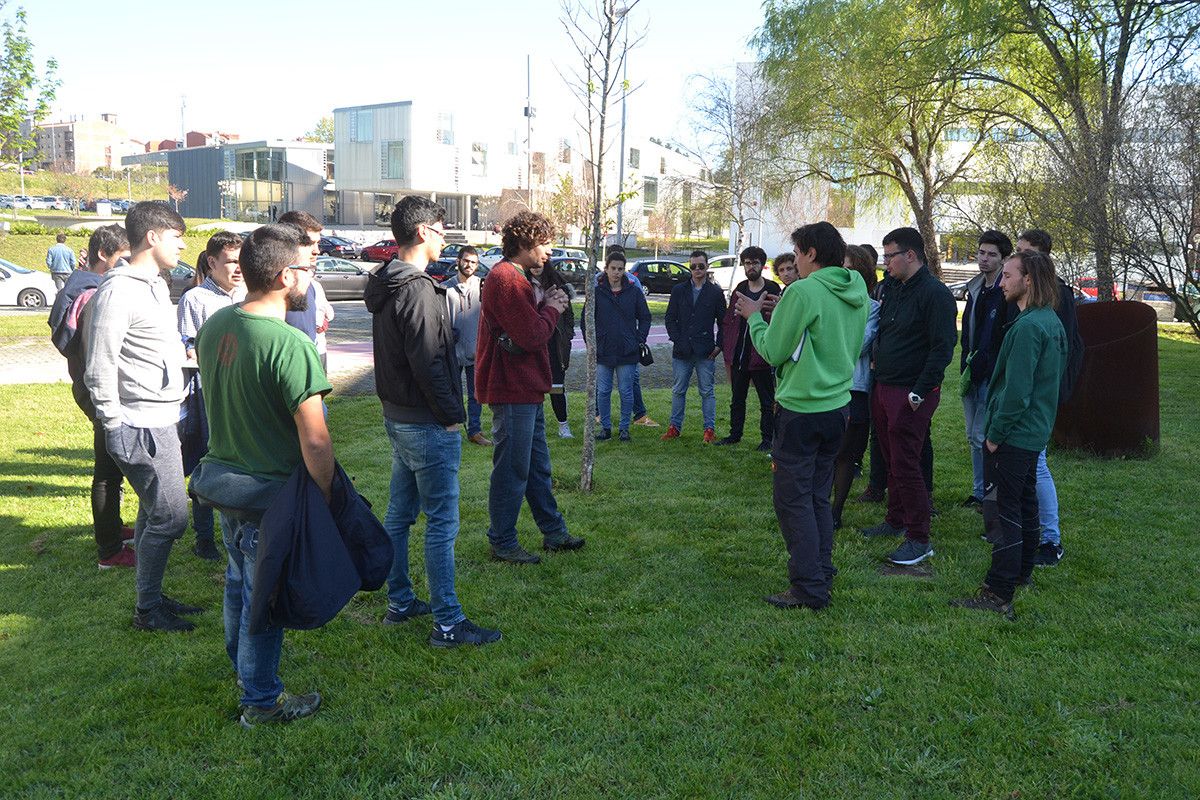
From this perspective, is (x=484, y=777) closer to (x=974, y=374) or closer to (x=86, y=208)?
(x=974, y=374)

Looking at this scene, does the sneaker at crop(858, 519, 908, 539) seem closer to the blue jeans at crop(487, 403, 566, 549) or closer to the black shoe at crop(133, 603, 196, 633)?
the blue jeans at crop(487, 403, 566, 549)

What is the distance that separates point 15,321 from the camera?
18047 millimetres

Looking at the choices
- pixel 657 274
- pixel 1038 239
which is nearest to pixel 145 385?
pixel 1038 239

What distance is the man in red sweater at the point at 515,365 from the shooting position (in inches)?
193

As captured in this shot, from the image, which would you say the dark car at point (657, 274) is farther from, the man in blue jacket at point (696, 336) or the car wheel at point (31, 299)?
the man in blue jacket at point (696, 336)

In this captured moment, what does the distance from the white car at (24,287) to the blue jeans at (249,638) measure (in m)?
21.6

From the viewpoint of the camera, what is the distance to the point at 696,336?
9008 mm

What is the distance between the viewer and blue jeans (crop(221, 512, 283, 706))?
337 cm

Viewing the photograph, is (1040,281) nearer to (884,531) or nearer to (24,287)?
(884,531)

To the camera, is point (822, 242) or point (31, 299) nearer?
point (822, 242)

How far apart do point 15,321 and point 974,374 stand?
18455mm

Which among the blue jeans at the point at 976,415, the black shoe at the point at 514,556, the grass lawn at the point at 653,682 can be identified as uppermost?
the blue jeans at the point at 976,415

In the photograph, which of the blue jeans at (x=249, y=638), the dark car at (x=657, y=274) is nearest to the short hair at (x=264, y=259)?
the blue jeans at (x=249, y=638)

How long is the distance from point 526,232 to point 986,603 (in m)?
3.04
